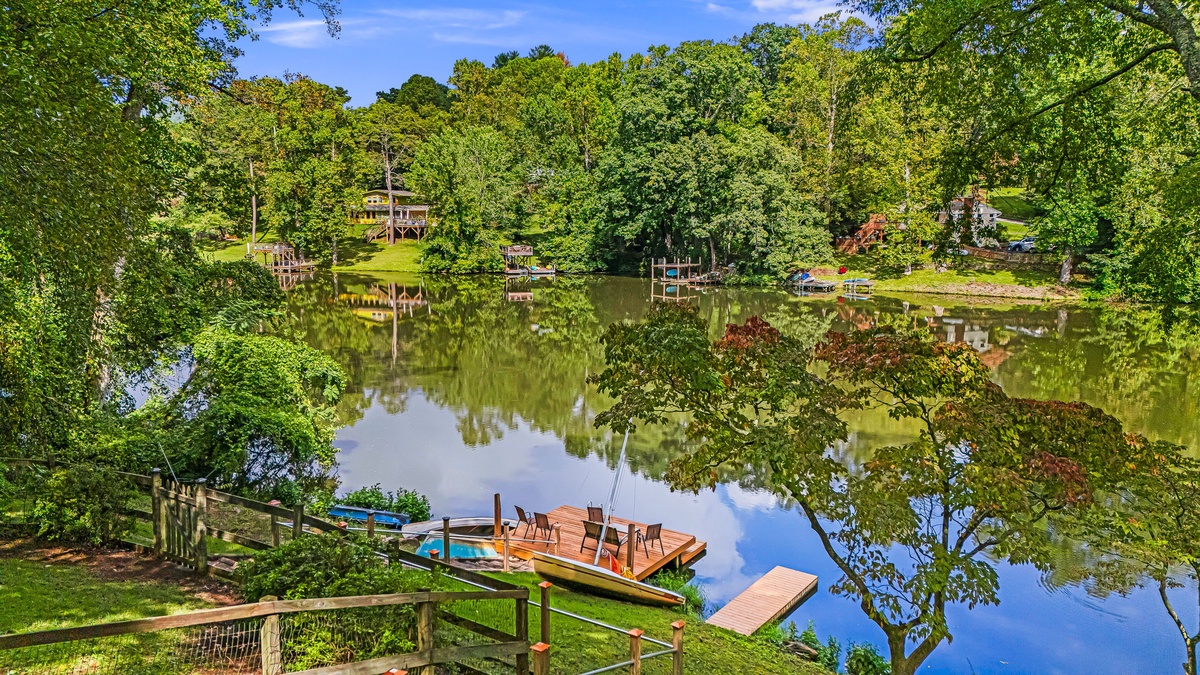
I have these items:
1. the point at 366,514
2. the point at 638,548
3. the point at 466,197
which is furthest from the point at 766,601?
the point at 466,197

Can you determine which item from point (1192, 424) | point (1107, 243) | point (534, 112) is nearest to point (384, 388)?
point (1192, 424)

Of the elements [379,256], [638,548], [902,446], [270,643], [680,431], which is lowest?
[638,548]

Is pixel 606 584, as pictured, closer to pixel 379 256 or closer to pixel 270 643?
pixel 270 643

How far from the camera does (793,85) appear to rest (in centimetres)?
6003

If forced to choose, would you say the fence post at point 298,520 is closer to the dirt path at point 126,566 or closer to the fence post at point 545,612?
the dirt path at point 126,566

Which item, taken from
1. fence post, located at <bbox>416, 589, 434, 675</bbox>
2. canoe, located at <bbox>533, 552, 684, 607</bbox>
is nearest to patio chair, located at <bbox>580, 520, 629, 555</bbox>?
canoe, located at <bbox>533, 552, 684, 607</bbox>

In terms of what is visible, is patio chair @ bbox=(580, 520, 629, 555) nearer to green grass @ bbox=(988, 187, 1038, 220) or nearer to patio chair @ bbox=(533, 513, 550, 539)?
patio chair @ bbox=(533, 513, 550, 539)

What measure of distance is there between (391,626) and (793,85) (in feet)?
198

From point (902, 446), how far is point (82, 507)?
945 centimetres

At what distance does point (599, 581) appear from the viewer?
12.1 metres

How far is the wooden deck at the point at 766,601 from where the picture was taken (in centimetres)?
1162

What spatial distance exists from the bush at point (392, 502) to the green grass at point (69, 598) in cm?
675

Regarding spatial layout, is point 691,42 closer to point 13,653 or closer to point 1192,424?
point 1192,424

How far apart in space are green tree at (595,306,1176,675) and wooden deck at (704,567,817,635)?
366 centimetres
